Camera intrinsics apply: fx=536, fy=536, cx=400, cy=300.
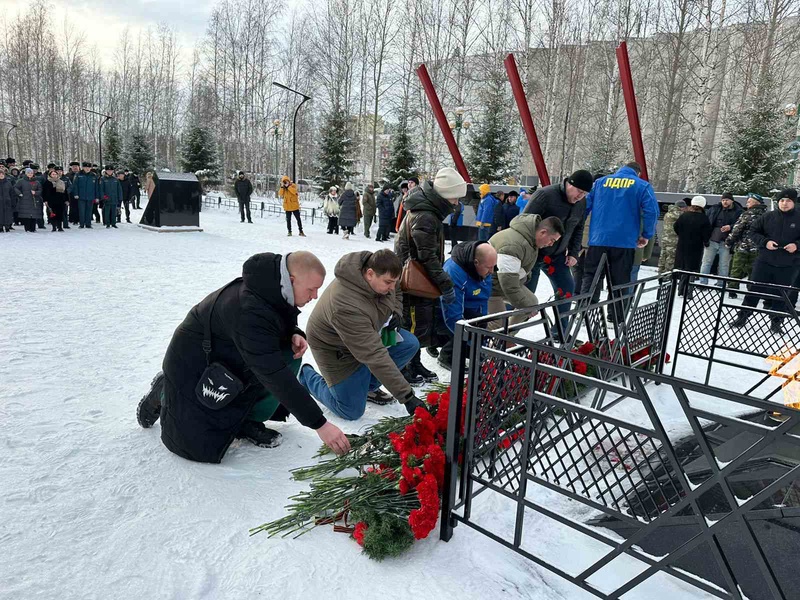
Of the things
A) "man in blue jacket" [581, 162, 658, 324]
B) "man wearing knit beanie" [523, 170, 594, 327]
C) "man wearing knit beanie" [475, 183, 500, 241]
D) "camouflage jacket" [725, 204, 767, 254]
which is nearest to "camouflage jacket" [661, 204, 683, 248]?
"camouflage jacket" [725, 204, 767, 254]

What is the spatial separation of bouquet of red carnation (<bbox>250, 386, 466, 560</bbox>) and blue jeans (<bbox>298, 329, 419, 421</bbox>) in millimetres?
713

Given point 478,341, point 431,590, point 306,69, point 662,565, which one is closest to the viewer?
point 662,565

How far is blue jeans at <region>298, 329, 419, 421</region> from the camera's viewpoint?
132 inches

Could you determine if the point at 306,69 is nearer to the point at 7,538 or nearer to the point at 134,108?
the point at 134,108

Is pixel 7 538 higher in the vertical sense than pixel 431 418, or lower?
lower

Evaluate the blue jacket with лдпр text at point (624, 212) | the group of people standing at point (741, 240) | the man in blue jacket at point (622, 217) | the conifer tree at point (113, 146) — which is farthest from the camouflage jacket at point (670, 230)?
the conifer tree at point (113, 146)

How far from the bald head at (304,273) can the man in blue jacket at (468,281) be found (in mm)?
1817

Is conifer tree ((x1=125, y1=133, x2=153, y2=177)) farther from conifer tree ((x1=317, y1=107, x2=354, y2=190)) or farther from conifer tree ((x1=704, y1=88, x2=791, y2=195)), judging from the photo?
conifer tree ((x1=704, y1=88, x2=791, y2=195))

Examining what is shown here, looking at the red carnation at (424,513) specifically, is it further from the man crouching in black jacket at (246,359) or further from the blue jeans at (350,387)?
the blue jeans at (350,387)

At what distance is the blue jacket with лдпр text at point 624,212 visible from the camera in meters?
5.71

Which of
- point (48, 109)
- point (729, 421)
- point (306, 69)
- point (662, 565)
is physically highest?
point (306, 69)

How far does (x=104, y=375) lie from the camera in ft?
13.2

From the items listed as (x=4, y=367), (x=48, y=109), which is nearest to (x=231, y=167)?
(x=48, y=109)

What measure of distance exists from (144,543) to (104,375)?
7.28ft
